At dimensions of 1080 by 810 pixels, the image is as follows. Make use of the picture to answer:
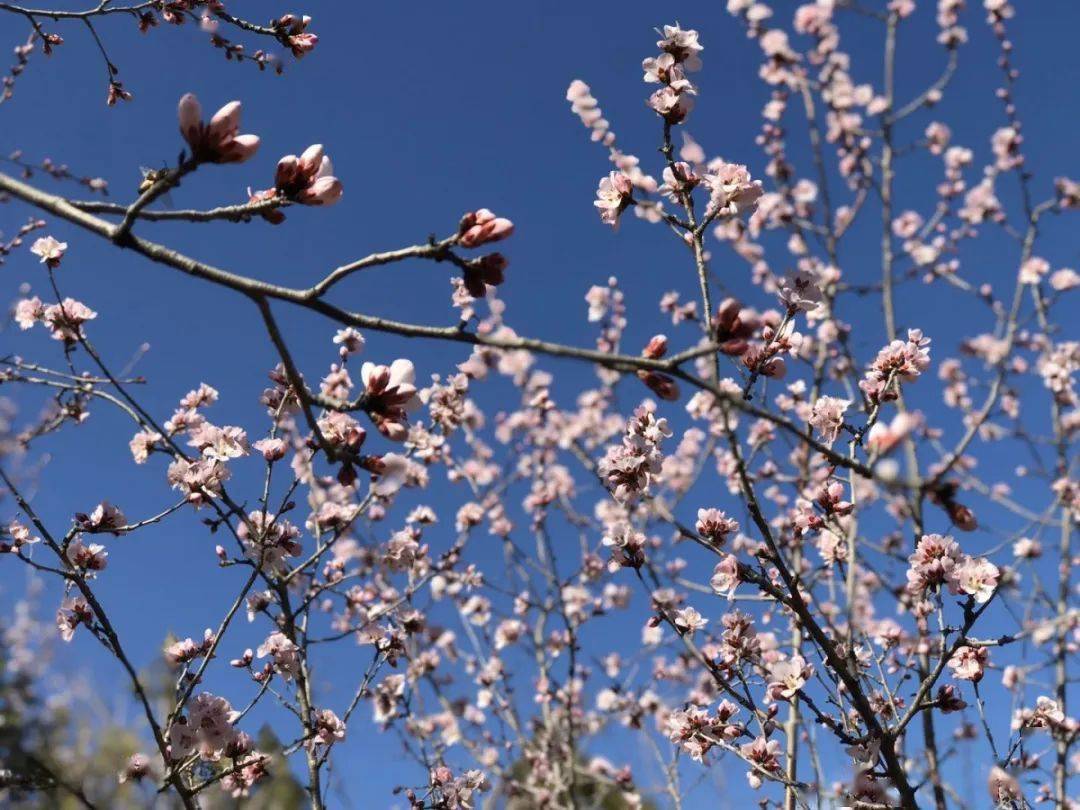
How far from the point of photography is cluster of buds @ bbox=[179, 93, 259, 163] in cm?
120

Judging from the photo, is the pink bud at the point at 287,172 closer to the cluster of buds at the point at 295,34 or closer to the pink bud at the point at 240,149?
the pink bud at the point at 240,149

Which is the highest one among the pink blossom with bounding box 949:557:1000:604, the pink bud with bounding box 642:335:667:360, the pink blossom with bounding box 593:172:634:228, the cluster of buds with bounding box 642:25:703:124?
the cluster of buds with bounding box 642:25:703:124

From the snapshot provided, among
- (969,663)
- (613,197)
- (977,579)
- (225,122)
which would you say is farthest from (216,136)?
(969,663)

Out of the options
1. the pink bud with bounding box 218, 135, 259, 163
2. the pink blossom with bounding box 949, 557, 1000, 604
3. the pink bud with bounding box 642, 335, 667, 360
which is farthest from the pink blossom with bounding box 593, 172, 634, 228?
the pink blossom with bounding box 949, 557, 1000, 604

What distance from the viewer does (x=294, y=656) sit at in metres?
3.02

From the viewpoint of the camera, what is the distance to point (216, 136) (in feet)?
3.99

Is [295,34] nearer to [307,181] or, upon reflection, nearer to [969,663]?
[307,181]

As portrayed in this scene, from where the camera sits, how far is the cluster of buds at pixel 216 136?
120 centimetres

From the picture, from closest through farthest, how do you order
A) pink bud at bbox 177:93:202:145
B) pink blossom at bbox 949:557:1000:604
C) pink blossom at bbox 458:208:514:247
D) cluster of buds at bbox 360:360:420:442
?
pink bud at bbox 177:93:202:145 < pink blossom at bbox 458:208:514:247 < cluster of buds at bbox 360:360:420:442 < pink blossom at bbox 949:557:1000:604

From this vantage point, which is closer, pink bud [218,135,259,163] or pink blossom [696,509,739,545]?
pink bud [218,135,259,163]

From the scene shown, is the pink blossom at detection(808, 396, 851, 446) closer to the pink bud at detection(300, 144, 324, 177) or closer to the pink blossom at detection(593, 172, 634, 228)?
the pink blossom at detection(593, 172, 634, 228)

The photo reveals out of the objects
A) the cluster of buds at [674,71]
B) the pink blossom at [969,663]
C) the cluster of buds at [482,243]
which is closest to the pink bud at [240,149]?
the cluster of buds at [482,243]

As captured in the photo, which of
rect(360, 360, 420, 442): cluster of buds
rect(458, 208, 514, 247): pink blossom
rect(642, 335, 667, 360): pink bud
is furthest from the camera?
rect(642, 335, 667, 360): pink bud

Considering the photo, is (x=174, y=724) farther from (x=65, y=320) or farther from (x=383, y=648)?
(x=65, y=320)
